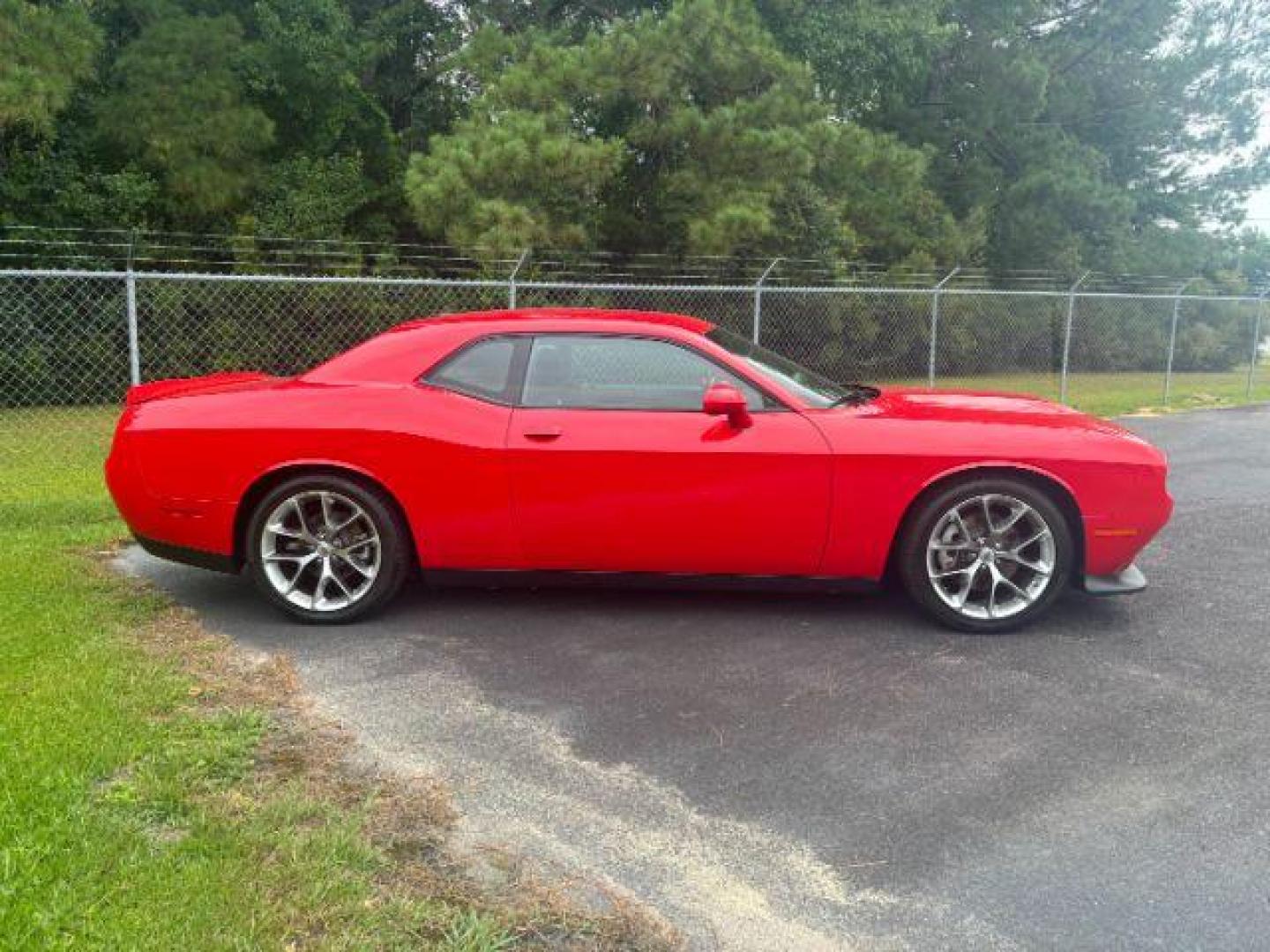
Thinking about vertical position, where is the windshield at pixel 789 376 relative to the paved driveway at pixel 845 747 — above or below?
above

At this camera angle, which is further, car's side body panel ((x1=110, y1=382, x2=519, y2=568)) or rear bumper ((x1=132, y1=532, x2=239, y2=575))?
rear bumper ((x1=132, y1=532, x2=239, y2=575))

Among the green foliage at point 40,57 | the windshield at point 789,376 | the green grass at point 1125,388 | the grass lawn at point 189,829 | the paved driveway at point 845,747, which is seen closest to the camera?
the grass lawn at point 189,829

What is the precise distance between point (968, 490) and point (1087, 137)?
80.5ft

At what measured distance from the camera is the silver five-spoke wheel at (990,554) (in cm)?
447

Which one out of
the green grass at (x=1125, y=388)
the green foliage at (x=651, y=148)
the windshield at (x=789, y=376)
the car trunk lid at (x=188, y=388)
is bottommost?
the green grass at (x=1125, y=388)

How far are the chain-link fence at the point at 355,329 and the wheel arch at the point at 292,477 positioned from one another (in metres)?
4.61

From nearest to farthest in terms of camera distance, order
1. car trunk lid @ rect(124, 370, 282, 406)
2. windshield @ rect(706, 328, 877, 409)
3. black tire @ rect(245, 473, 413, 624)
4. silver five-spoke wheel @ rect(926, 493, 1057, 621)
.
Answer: silver five-spoke wheel @ rect(926, 493, 1057, 621) → black tire @ rect(245, 473, 413, 624) → windshield @ rect(706, 328, 877, 409) → car trunk lid @ rect(124, 370, 282, 406)

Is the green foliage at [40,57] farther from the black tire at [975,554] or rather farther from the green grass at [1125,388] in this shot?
the green grass at [1125,388]

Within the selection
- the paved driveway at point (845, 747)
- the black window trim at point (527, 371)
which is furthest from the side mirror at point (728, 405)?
the paved driveway at point (845, 747)

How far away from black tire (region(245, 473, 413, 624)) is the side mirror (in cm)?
152

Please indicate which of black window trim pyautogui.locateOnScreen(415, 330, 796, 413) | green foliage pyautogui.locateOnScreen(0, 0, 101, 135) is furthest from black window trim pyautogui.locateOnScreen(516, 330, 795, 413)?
green foliage pyautogui.locateOnScreen(0, 0, 101, 135)

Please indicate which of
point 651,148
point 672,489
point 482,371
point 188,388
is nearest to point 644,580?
point 672,489

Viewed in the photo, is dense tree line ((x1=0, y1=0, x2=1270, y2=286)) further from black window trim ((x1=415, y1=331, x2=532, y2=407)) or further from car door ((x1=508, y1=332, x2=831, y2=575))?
car door ((x1=508, y1=332, x2=831, y2=575))

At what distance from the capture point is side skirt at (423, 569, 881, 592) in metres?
4.57
